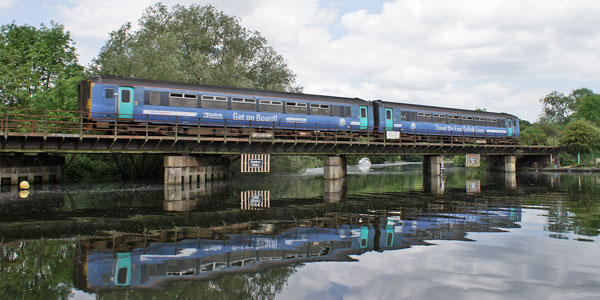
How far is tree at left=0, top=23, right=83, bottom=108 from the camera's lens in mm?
41469

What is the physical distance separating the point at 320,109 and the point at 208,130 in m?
8.33

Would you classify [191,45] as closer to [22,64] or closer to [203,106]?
[22,64]

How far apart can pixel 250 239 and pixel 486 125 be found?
36406 millimetres

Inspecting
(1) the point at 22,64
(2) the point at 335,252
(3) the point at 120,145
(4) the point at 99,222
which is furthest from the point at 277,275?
(1) the point at 22,64

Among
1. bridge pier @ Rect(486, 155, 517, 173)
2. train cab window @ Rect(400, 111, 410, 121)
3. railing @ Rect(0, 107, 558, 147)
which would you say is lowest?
bridge pier @ Rect(486, 155, 517, 173)

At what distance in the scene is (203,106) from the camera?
25391mm

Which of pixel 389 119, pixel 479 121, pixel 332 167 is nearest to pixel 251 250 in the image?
pixel 332 167

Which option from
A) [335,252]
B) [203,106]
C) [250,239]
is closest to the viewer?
[335,252]

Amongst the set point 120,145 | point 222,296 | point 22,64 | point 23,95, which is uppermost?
point 22,64

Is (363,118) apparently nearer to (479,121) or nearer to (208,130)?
(208,130)

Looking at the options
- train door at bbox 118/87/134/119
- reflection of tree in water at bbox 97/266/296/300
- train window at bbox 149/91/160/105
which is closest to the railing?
train door at bbox 118/87/134/119

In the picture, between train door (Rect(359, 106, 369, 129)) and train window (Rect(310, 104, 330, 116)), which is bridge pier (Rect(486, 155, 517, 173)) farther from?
train window (Rect(310, 104, 330, 116))

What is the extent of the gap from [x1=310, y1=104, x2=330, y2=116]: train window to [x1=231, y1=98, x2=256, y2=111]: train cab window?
4555 mm

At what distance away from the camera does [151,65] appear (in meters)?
35.3
